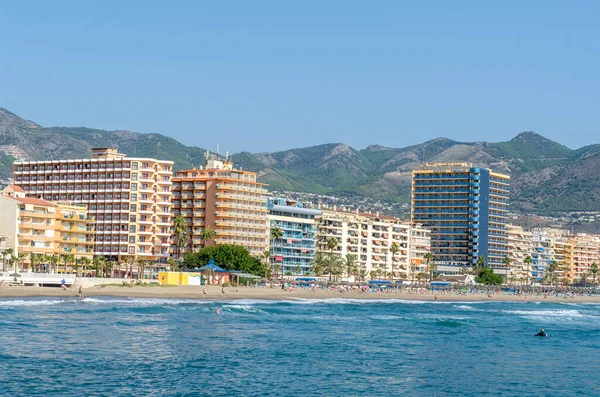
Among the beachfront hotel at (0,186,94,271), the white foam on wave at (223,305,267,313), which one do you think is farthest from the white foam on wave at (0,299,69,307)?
the beachfront hotel at (0,186,94,271)

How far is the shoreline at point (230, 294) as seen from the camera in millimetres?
109000

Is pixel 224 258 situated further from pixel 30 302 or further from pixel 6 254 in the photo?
pixel 30 302

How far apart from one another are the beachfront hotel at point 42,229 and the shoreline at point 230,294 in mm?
19516

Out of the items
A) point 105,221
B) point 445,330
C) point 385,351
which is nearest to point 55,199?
point 105,221

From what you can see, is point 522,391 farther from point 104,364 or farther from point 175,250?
point 175,250

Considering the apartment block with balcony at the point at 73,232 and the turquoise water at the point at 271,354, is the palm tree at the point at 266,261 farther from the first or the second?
the turquoise water at the point at 271,354

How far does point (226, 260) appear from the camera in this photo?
156 metres

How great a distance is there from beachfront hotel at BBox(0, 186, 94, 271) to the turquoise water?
3952 cm

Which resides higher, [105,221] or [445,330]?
[105,221]

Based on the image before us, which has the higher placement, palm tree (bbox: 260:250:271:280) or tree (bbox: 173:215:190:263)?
tree (bbox: 173:215:190:263)

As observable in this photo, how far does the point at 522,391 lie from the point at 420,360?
12.4 m

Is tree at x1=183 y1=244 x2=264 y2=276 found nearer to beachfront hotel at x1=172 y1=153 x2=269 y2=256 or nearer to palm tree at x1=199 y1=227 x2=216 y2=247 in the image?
palm tree at x1=199 y1=227 x2=216 y2=247

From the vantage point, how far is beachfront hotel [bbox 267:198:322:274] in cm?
19000

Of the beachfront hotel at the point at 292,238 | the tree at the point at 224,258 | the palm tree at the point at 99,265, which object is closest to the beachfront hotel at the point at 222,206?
the beachfront hotel at the point at 292,238
